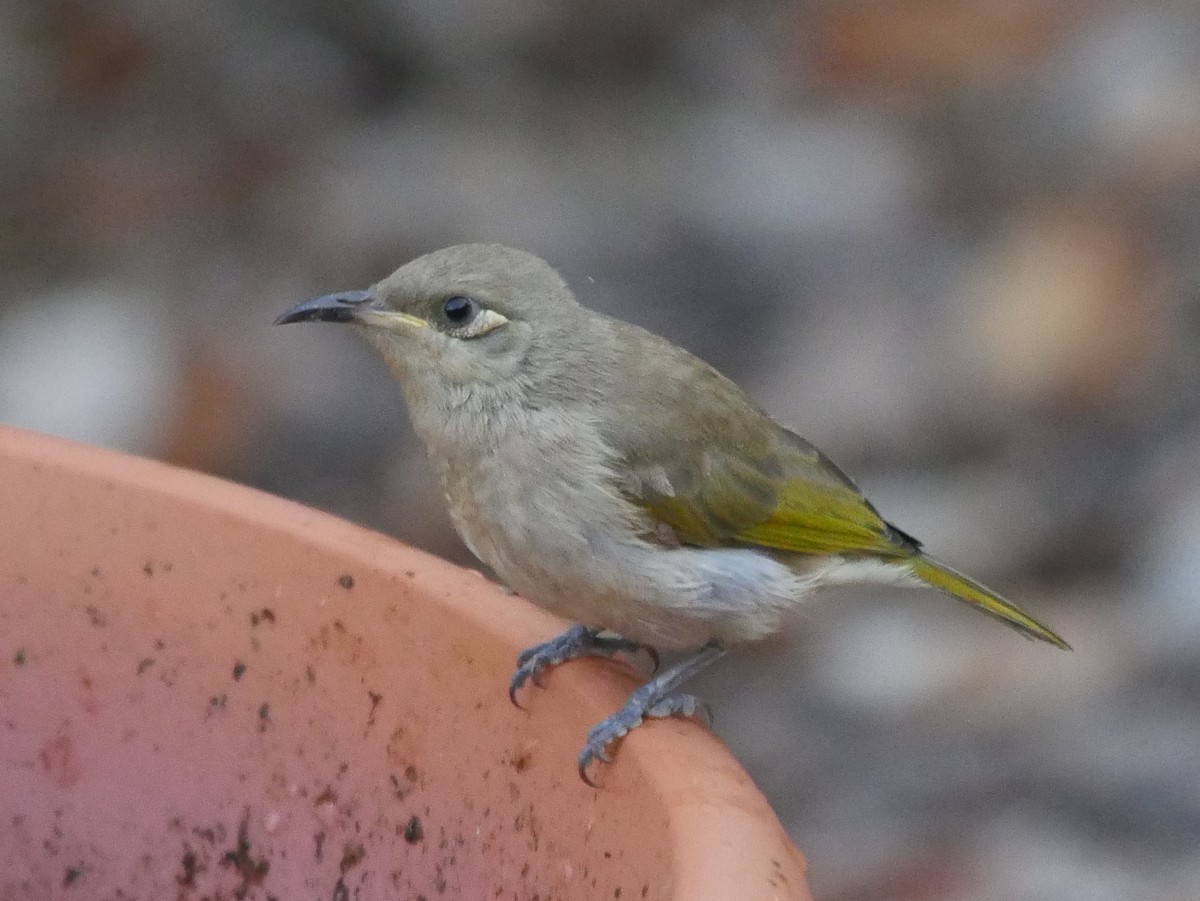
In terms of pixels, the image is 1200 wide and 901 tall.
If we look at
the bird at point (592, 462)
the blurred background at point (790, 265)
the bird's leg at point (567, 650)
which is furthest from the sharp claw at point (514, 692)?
the blurred background at point (790, 265)

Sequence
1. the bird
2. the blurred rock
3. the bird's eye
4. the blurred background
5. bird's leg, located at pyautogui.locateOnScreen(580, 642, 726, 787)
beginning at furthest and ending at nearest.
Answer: the blurred rock, the blurred background, the bird's eye, the bird, bird's leg, located at pyautogui.locateOnScreen(580, 642, 726, 787)

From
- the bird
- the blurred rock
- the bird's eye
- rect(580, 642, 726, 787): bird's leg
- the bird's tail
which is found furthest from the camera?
the blurred rock

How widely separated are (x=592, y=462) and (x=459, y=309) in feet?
1.10

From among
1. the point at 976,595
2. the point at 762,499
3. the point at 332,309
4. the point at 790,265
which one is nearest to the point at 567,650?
the point at 762,499

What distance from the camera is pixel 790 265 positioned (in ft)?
18.8

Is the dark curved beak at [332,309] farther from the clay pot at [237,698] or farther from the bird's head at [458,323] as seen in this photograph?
the clay pot at [237,698]

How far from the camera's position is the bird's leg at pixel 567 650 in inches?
96.3

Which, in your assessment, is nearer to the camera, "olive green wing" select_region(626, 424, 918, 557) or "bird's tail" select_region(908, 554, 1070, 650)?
"olive green wing" select_region(626, 424, 918, 557)

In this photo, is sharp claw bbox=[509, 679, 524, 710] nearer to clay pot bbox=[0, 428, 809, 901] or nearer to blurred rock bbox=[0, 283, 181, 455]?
clay pot bbox=[0, 428, 809, 901]

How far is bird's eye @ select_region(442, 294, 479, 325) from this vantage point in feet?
10.0

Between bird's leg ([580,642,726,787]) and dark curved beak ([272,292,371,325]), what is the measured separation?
2.51ft

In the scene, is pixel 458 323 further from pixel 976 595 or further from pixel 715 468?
pixel 976 595

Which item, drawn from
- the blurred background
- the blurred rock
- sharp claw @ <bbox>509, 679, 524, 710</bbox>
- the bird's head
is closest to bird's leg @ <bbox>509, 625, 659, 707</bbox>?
sharp claw @ <bbox>509, 679, 524, 710</bbox>

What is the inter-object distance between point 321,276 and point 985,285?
6.37 ft
